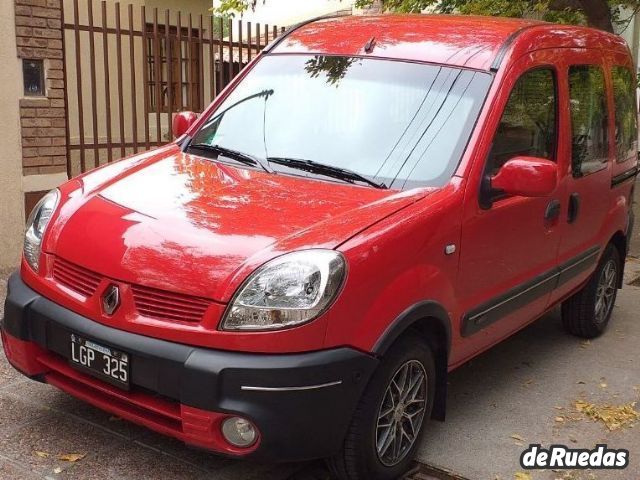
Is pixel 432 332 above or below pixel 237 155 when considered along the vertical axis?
below

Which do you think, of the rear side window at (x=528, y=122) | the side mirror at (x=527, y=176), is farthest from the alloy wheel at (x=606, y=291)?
the side mirror at (x=527, y=176)

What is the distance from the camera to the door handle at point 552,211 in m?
4.17

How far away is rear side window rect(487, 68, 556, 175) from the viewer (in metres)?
3.76

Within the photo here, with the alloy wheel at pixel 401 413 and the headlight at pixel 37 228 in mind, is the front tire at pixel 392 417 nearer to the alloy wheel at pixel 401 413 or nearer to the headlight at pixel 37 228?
the alloy wheel at pixel 401 413

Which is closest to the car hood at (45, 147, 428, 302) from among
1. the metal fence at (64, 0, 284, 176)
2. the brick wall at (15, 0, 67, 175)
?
the brick wall at (15, 0, 67, 175)

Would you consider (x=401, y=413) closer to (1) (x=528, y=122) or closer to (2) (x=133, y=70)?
(1) (x=528, y=122)

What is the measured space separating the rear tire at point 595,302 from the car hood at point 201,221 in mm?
2507

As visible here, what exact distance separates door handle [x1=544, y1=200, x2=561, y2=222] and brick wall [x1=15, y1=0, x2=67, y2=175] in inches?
160

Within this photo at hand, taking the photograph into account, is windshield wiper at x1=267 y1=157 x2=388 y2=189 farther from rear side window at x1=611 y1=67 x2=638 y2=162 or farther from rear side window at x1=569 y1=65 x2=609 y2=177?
rear side window at x1=611 y1=67 x2=638 y2=162

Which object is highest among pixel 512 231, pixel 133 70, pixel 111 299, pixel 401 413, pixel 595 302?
Result: pixel 133 70

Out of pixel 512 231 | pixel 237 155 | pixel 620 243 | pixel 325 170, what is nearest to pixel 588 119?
pixel 620 243

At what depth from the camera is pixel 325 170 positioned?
3.60 m

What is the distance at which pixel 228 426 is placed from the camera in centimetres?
281

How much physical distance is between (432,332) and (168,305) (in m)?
1.20
